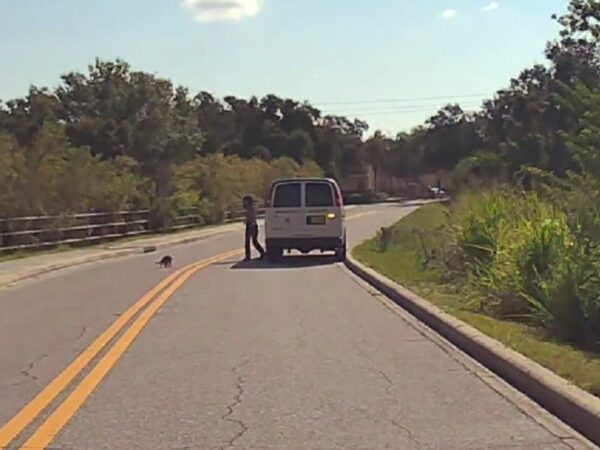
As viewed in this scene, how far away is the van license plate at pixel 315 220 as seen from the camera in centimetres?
2966

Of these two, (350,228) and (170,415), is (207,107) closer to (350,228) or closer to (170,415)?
(350,228)

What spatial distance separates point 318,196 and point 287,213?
3.09 feet

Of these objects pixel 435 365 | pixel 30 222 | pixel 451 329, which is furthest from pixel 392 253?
pixel 435 365

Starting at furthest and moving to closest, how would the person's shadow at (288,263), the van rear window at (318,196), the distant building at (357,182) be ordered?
the distant building at (357,182), the van rear window at (318,196), the person's shadow at (288,263)

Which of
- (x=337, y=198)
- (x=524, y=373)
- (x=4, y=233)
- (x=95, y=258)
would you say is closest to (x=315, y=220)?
(x=337, y=198)

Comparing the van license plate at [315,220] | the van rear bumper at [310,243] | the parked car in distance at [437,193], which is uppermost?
the van license plate at [315,220]

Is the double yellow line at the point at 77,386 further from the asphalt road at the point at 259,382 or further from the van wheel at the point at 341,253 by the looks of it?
the van wheel at the point at 341,253

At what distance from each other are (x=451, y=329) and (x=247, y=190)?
58.9m

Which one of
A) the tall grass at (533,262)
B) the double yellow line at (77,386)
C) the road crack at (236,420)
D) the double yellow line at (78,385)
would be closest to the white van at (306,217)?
the tall grass at (533,262)

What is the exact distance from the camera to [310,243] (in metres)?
29.8

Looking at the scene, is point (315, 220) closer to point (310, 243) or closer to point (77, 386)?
point (310, 243)

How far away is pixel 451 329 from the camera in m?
13.9

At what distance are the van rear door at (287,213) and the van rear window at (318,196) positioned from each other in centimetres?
23

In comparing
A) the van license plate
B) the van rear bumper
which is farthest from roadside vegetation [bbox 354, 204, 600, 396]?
the van license plate
